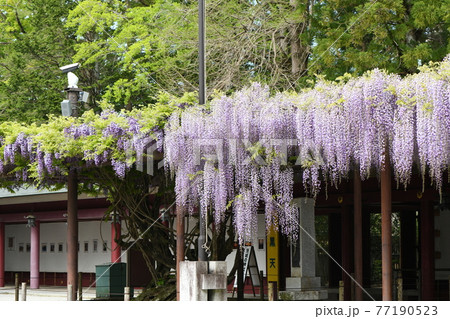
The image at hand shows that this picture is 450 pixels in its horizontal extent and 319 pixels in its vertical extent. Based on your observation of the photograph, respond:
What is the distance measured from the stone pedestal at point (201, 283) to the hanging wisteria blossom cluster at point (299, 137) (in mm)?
1027

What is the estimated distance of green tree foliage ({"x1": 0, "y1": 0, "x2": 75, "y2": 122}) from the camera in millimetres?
24688

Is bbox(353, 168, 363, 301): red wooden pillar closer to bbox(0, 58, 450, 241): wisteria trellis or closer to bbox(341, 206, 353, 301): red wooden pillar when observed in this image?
bbox(0, 58, 450, 241): wisteria trellis

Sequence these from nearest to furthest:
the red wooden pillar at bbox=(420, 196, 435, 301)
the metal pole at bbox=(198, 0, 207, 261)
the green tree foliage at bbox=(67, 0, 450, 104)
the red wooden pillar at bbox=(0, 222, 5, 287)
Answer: the metal pole at bbox=(198, 0, 207, 261) < the red wooden pillar at bbox=(420, 196, 435, 301) < the green tree foliage at bbox=(67, 0, 450, 104) < the red wooden pillar at bbox=(0, 222, 5, 287)

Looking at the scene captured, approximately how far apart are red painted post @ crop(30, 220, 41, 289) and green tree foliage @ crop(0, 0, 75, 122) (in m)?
3.73

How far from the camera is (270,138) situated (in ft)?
39.0

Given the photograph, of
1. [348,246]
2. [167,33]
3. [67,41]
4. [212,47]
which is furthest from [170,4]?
[348,246]

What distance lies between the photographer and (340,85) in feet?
37.4

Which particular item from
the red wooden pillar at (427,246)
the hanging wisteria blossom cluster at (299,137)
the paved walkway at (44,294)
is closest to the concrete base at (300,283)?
the red wooden pillar at (427,246)

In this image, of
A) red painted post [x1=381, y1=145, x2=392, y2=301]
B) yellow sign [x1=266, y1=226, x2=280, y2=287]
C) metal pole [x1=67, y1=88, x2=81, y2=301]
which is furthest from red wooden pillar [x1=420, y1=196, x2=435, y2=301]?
metal pole [x1=67, y1=88, x2=81, y2=301]

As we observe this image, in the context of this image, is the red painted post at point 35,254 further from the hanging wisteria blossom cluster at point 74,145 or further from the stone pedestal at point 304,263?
the stone pedestal at point 304,263

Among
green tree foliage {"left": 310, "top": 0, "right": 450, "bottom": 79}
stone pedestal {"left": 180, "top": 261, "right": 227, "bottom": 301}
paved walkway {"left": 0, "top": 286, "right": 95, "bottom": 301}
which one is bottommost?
paved walkway {"left": 0, "top": 286, "right": 95, "bottom": 301}

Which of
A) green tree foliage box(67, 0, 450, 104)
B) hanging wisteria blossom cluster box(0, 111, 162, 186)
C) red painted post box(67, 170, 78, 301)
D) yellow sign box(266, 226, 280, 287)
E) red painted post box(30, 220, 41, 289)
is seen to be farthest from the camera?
red painted post box(30, 220, 41, 289)

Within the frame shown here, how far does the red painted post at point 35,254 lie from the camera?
82.3ft

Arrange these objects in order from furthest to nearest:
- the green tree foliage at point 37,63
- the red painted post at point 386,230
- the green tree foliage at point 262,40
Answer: the green tree foliage at point 37,63 → the green tree foliage at point 262,40 → the red painted post at point 386,230
